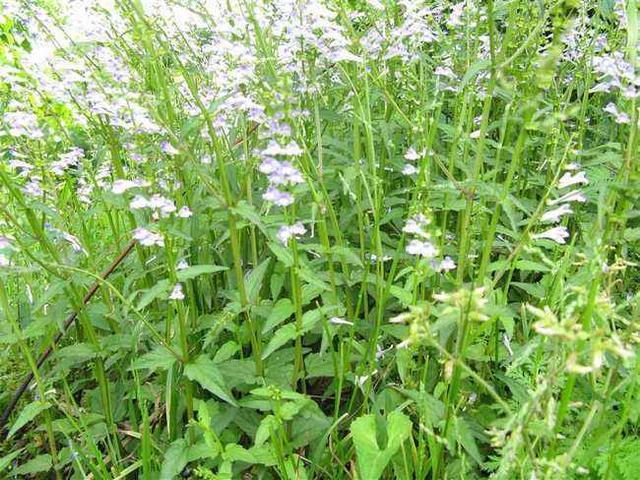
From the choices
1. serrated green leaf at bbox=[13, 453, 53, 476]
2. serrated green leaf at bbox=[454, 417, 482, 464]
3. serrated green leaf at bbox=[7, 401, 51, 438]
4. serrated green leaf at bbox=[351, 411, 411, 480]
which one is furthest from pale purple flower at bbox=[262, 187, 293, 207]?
serrated green leaf at bbox=[13, 453, 53, 476]

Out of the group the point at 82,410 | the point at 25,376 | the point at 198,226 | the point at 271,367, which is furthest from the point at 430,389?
the point at 25,376

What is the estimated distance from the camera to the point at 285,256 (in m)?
2.09

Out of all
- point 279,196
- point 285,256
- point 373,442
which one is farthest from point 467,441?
point 279,196

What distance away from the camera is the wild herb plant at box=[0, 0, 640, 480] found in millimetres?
1962

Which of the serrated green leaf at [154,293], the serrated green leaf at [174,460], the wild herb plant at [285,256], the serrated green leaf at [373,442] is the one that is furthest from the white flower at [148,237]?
the serrated green leaf at [373,442]

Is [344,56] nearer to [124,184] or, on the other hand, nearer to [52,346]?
[124,184]

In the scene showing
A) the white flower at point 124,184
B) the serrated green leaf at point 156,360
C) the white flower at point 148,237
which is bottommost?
the serrated green leaf at point 156,360

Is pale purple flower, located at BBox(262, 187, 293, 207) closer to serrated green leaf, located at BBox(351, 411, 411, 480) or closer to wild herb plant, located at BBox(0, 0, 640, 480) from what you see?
wild herb plant, located at BBox(0, 0, 640, 480)

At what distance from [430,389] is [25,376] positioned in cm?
163

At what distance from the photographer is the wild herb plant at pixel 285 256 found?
6.44ft

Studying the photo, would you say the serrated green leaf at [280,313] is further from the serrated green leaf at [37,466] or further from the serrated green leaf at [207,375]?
the serrated green leaf at [37,466]

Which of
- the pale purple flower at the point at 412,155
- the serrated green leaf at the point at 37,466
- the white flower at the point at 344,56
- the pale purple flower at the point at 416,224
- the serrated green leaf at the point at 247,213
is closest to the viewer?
the pale purple flower at the point at 416,224

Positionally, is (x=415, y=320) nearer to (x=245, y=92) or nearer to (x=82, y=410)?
(x=245, y=92)

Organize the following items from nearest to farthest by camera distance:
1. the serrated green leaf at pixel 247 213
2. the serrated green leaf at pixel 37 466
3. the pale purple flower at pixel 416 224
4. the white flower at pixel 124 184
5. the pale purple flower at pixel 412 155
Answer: the pale purple flower at pixel 416 224 → the serrated green leaf at pixel 247 213 → the white flower at pixel 124 184 → the pale purple flower at pixel 412 155 → the serrated green leaf at pixel 37 466
